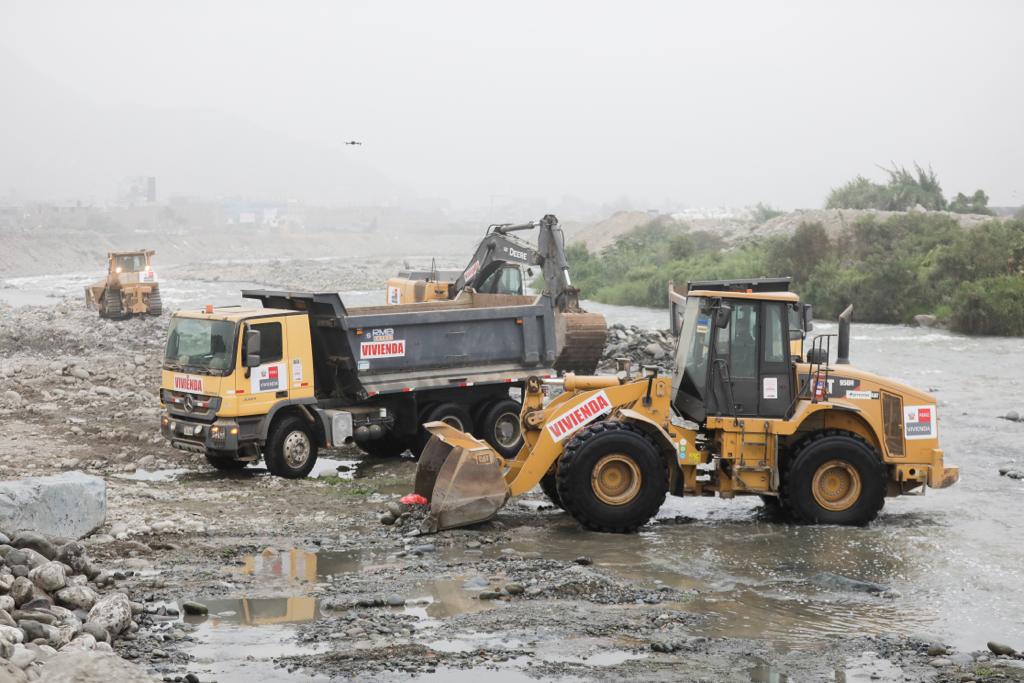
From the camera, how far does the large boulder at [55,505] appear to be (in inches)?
406

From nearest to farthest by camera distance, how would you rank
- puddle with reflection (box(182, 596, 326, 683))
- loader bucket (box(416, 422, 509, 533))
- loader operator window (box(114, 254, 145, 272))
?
puddle with reflection (box(182, 596, 326, 683)) → loader bucket (box(416, 422, 509, 533)) → loader operator window (box(114, 254, 145, 272))

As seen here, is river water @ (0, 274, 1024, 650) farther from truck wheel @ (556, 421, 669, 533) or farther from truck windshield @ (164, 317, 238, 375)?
truck windshield @ (164, 317, 238, 375)

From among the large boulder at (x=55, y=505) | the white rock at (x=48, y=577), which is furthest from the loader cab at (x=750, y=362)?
the white rock at (x=48, y=577)

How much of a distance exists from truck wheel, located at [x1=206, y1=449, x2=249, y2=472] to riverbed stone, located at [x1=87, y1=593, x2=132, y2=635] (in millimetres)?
6052

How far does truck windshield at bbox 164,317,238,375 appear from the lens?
14.0 m

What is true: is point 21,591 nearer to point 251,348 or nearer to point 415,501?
point 415,501

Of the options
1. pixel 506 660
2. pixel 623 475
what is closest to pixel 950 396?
pixel 623 475

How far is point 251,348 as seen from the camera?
1392 cm

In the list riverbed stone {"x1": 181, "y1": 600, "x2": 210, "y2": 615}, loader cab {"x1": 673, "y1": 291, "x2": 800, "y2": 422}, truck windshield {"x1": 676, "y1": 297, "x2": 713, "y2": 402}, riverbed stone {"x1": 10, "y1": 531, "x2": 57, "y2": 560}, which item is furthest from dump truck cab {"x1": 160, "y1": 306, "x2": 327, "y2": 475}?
loader cab {"x1": 673, "y1": 291, "x2": 800, "y2": 422}

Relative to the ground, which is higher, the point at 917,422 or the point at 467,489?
the point at 917,422

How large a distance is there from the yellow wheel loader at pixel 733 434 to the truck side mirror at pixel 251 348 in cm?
307

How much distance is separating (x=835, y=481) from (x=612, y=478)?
223 cm

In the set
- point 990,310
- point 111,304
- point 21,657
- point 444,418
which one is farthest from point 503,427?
point 111,304

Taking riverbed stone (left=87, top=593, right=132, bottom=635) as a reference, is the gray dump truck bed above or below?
above
